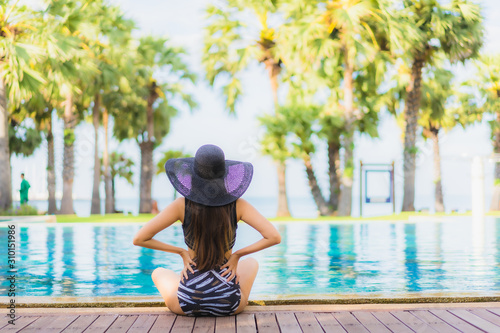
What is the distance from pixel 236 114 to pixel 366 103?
18.8 ft

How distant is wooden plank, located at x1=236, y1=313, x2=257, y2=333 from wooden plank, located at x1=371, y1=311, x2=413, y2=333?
806mm

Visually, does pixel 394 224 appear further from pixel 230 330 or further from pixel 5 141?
pixel 230 330

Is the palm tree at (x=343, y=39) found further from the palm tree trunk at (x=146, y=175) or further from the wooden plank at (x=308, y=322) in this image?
the wooden plank at (x=308, y=322)

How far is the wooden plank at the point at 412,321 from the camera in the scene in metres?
3.63

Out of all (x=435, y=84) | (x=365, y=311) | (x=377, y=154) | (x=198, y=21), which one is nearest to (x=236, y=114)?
(x=198, y=21)

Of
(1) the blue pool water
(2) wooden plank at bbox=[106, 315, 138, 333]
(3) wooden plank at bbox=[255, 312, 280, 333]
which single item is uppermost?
(3) wooden plank at bbox=[255, 312, 280, 333]

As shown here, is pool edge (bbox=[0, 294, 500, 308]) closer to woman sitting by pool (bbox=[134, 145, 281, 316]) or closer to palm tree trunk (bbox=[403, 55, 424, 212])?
woman sitting by pool (bbox=[134, 145, 281, 316])

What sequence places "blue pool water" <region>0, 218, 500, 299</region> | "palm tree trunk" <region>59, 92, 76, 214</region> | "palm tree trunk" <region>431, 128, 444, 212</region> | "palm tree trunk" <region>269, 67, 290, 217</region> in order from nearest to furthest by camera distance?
"blue pool water" <region>0, 218, 500, 299</region> < "palm tree trunk" <region>269, 67, 290, 217</region> < "palm tree trunk" <region>59, 92, 76, 214</region> < "palm tree trunk" <region>431, 128, 444, 212</region>

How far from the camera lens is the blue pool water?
676cm

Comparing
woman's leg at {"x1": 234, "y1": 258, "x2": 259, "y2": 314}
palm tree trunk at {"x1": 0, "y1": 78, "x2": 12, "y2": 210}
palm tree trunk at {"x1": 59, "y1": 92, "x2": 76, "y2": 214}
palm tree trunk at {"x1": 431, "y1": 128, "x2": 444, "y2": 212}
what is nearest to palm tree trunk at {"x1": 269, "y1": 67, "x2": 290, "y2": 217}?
palm tree trunk at {"x1": 59, "y1": 92, "x2": 76, "y2": 214}

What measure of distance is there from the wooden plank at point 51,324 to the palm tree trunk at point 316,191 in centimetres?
2100

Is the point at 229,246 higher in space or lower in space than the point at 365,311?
higher

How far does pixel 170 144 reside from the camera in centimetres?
4228

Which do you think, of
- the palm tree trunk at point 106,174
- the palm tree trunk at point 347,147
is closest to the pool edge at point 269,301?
the palm tree trunk at point 347,147
